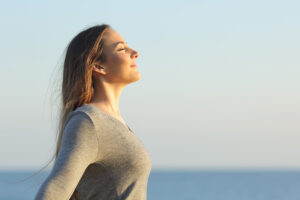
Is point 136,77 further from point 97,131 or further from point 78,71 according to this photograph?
point 97,131

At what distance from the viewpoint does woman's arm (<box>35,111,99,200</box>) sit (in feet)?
8.48

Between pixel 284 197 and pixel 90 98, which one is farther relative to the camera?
pixel 284 197

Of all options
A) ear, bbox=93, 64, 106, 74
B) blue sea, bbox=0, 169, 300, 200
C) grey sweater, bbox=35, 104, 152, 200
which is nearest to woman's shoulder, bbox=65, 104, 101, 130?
grey sweater, bbox=35, 104, 152, 200

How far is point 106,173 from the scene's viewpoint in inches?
117

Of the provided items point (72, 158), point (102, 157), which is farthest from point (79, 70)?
point (72, 158)

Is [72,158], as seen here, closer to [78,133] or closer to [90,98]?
[78,133]

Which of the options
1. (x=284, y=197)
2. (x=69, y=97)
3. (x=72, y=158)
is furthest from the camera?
(x=284, y=197)

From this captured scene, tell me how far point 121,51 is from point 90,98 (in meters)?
0.30

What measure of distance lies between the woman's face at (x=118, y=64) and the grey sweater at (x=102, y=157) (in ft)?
0.84

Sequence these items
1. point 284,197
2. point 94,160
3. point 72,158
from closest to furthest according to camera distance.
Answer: point 72,158 → point 94,160 → point 284,197

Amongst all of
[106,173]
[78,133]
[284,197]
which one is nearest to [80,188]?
[106,173]

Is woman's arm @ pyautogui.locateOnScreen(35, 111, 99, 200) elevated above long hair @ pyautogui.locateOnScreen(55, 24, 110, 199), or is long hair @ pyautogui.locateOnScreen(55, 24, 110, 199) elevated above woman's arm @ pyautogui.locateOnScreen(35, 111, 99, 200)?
long hair @ pyautogui.locateOnScreen(55, 24, 110, 199)

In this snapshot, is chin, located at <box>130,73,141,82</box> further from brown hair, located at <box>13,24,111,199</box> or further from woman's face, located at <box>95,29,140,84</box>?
brown hair, located at <box>13,24,111,199</box>

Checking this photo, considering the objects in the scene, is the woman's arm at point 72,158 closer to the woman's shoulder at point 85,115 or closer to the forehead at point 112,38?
the woman's shoulder at point 85,115
